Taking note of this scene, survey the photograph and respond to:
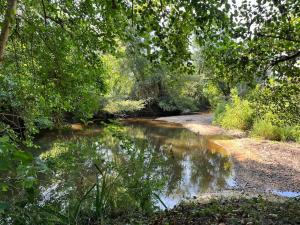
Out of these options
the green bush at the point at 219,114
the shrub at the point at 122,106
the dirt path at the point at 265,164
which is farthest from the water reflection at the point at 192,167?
the shrub at the point at 122,106

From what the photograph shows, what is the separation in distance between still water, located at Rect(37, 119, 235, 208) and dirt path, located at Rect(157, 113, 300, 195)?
42 cm

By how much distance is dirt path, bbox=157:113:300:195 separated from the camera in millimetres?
9062

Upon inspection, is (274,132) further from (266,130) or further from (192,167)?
(192,167)

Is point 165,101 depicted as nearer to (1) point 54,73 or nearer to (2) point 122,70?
(2) point 122,70

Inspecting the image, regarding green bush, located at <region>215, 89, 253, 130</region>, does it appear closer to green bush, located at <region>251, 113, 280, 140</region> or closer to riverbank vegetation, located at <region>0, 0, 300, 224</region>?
green bush, located at <region>251, 113, 280, 140</region>

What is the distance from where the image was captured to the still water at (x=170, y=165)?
5387mm

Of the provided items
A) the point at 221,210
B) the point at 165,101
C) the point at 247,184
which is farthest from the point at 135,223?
the point at 165,101

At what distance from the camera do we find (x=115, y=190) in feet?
18.4

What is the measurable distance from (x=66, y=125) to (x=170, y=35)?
2.52 metres

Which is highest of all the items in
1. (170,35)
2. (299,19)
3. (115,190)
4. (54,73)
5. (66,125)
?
(299,19)

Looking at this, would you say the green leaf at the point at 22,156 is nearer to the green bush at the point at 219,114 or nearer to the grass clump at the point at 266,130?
the grass clump at the point at 266,130

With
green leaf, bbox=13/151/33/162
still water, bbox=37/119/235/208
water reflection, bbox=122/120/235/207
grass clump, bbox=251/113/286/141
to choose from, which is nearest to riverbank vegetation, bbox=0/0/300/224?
still water, bbox=37/119/235/208

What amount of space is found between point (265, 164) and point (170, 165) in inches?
131

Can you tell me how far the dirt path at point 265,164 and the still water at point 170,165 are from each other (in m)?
0.42
